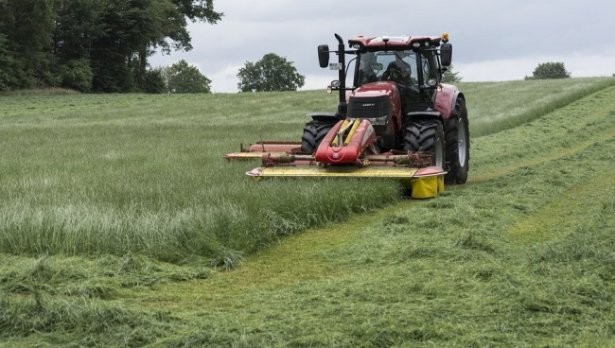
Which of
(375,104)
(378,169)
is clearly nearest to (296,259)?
(378,169)

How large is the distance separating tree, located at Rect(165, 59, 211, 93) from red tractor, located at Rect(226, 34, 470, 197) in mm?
83099

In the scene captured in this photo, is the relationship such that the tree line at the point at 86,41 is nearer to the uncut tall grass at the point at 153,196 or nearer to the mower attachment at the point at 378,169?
the uncut tall grass at the point at 153,196

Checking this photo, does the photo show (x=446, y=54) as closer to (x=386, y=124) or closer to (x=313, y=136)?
(x=386, y=124)

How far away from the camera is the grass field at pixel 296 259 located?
4.70 m

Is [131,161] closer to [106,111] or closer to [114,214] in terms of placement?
[114,214]

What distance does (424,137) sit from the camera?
1079 centimetres

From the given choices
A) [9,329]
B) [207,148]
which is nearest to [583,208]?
[9,329]

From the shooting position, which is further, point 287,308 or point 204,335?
point 287,308

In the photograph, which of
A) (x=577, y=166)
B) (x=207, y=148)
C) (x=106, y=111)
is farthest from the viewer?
(x=106, y=111)

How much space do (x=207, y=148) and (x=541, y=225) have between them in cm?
897

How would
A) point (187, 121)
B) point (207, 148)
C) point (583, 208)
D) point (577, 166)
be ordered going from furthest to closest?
point (187, 121)
point (207, 148)
point (577, 166)
point (583, 208)

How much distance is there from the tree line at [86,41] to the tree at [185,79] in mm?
29090

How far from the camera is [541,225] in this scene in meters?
8.14

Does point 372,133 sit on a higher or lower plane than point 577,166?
higher
